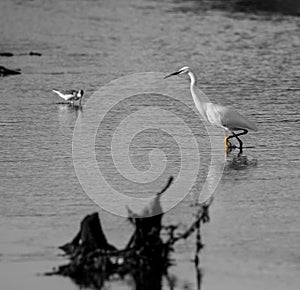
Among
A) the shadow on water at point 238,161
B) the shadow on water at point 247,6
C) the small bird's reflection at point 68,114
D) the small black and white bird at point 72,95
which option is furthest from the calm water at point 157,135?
the shadow on water at point 247,6

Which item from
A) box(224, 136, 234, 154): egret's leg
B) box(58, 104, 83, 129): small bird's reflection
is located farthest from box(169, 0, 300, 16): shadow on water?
box(224, 136, 234, 154): egret's leg

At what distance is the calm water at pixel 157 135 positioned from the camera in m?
10.5

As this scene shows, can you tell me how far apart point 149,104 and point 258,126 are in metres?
3.01

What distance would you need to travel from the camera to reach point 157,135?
17297 mm

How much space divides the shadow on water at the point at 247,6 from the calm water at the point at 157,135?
10.9 ft

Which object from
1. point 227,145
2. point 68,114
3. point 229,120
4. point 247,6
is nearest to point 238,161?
point 227,145

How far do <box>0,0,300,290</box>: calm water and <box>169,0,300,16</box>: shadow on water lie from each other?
3318 mm

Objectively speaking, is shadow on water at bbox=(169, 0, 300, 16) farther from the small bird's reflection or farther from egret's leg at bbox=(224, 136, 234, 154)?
egret's leg at bbox=(224, 136, 234, 154)

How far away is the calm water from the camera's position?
10.5 metres

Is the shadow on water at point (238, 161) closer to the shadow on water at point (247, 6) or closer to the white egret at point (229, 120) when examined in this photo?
the white egret at point (229, 120)

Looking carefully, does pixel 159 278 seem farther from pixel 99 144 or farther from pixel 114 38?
pixel 114 38

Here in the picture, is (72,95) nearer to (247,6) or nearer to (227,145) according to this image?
(227,145)

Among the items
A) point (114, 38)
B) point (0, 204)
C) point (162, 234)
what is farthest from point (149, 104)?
point (114, 38)

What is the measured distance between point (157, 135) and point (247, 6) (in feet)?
96.0
